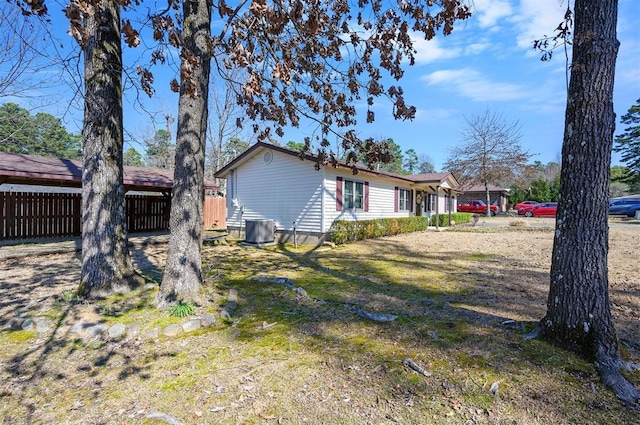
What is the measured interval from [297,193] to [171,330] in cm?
944

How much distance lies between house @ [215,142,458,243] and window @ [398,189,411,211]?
1161mm

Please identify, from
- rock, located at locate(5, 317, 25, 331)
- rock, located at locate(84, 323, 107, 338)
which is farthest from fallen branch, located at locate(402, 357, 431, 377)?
rock, located at locate(5, 317, 25, 331)

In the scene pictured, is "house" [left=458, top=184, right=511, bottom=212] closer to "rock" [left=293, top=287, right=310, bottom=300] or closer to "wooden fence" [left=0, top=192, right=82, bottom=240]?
"wooden fence" [left=0, top=192, right=82, bottom=240]

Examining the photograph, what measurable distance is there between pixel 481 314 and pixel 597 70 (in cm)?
288

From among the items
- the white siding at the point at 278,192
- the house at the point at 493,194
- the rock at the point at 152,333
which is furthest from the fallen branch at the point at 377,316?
the house at the point at 493,194

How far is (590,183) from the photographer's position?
2.93 meters

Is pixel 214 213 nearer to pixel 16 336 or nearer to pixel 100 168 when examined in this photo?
pixel 100 168

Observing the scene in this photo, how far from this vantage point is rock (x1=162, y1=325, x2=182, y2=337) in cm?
361

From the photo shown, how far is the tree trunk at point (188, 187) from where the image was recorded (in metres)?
4.23

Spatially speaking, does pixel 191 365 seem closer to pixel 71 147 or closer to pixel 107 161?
pixel 107 161

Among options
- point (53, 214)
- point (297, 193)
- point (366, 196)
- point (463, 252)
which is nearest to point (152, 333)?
point (463, 252)

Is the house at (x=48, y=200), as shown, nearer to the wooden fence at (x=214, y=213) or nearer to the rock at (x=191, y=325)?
the wooden fence at (x=214, y=213)

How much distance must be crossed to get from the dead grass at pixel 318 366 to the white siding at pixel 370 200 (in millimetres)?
7023

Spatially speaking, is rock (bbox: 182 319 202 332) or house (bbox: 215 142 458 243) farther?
house (bbox: 215 142 458 243)
